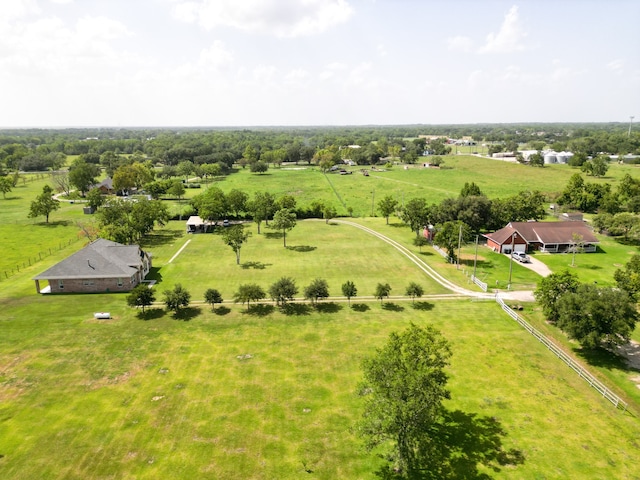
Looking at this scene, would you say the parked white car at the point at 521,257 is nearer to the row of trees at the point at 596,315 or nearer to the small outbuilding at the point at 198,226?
the row of trees at the point at 596,315

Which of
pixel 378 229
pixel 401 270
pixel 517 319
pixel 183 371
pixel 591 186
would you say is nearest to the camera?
pixel 183 371

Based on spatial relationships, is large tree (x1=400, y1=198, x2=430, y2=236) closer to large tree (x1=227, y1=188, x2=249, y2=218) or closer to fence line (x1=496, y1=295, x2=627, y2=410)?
fence line (x1=496, y1=295, x2=627, y2=410)

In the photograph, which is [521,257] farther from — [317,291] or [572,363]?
[317,291]

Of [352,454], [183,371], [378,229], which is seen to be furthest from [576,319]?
[378,229]

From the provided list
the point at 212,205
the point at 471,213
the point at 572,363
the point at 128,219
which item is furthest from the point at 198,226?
the point at 572,363

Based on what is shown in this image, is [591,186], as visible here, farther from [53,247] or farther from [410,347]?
[53,247]
